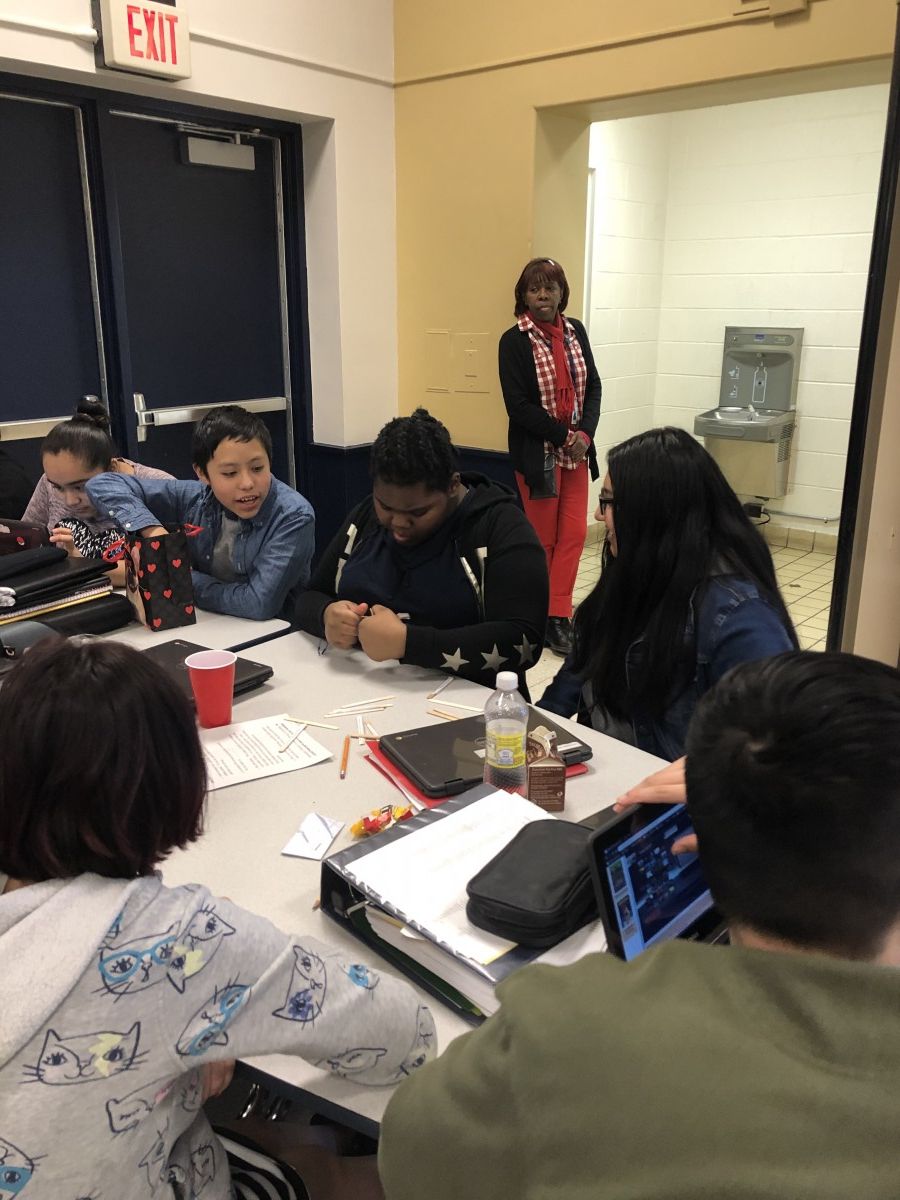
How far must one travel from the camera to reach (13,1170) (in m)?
0.77

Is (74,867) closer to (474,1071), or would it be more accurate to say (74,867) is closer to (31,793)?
(31,793)

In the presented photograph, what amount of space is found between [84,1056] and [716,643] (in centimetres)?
116

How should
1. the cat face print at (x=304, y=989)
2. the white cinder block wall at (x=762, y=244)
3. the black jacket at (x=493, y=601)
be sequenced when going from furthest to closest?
the white cinder block wall at (x=762, y=244) < the black jacket at (x=493, y=601) < the cat face print at (x=304, y=989)

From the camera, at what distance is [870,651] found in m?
2.28

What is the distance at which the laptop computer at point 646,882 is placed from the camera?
0.96 metres

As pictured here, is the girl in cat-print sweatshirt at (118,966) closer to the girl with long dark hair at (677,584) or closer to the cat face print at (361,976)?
the cat face print at (361,976)

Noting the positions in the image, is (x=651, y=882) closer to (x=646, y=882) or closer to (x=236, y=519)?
(x=646, y=882)

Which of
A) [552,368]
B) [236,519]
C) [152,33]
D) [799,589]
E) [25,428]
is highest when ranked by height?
[152,33]

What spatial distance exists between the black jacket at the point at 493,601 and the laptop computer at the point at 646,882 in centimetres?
94

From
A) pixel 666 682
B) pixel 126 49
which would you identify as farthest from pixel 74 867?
pixel 126 49

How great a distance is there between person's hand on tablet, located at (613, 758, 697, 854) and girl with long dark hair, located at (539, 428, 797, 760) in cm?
36

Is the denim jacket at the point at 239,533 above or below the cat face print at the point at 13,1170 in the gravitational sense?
above

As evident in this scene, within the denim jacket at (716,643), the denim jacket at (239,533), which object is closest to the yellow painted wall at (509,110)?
the denim jacket at (239,533)

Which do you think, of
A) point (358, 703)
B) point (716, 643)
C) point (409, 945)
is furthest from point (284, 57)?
point (409, 945)
